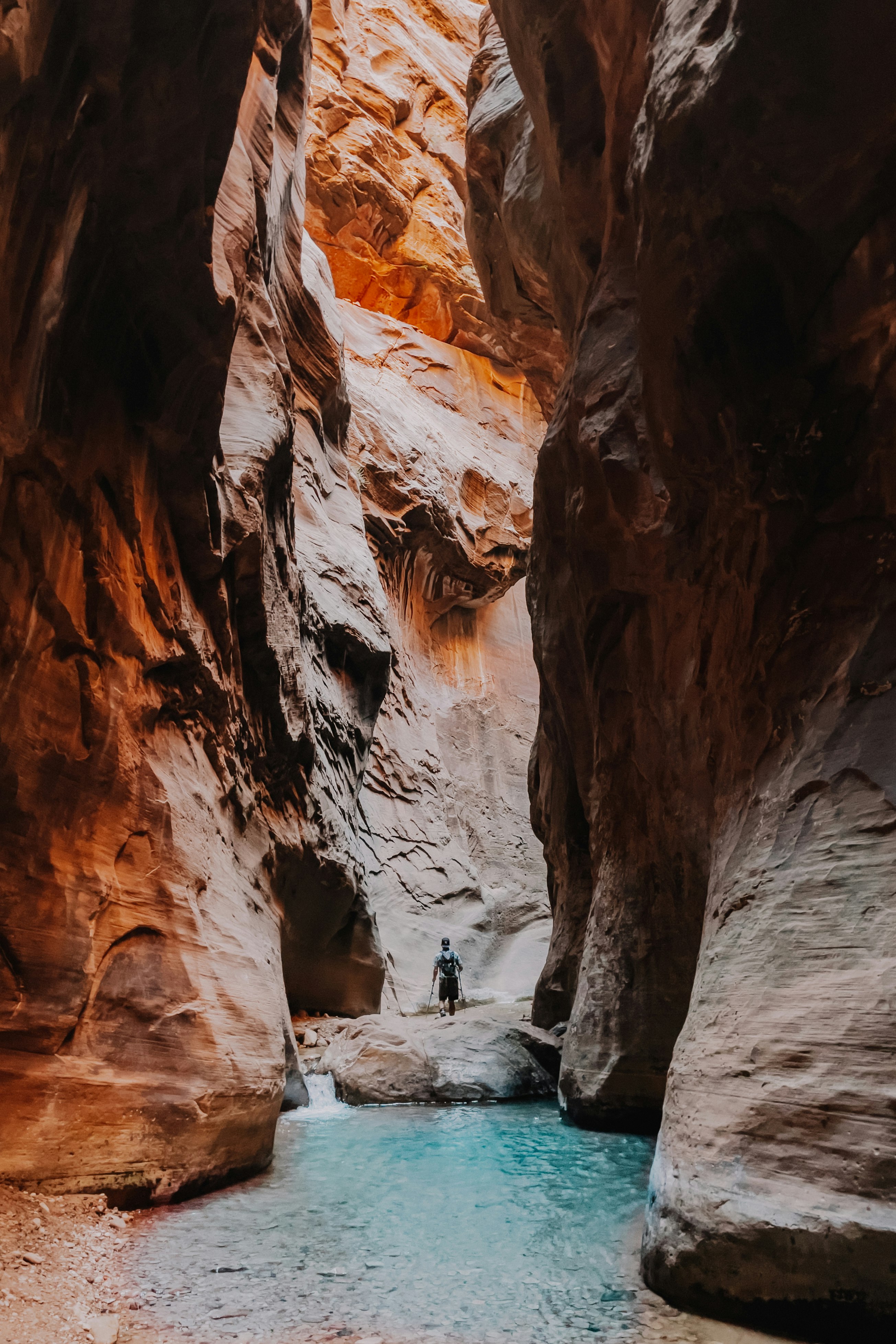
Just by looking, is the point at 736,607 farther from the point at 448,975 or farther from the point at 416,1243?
the point at 448,975

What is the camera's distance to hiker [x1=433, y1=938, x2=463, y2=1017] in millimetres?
14047

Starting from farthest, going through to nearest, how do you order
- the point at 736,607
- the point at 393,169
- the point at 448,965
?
the point at 393,169, the point at 448,965, the point at 736,607

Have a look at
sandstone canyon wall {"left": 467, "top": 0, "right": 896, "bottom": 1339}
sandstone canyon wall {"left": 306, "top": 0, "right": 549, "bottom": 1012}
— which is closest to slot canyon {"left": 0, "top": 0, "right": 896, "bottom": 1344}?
sandstone canyon wall {"left": 467, "top": 0, "right": 896, "bottom": 1339}

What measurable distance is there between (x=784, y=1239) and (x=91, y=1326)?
2588mm

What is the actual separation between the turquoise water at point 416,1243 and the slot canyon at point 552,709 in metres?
0.03

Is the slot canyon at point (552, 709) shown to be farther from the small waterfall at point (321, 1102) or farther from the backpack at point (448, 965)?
the backpack at point (448, 965)

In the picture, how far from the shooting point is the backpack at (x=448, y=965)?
14266 mm

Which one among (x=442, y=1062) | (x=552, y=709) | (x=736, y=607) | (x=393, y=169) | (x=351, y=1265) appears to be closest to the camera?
(x=351, y=1265)

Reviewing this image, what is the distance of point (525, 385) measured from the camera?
30438 mm

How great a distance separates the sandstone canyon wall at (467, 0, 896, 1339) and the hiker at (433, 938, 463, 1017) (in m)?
5.90

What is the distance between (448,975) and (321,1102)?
5.17 meters

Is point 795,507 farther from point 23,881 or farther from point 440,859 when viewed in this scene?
point 440,859

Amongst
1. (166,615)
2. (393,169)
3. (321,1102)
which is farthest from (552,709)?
(393,169)

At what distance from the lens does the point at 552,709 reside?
425 inches
